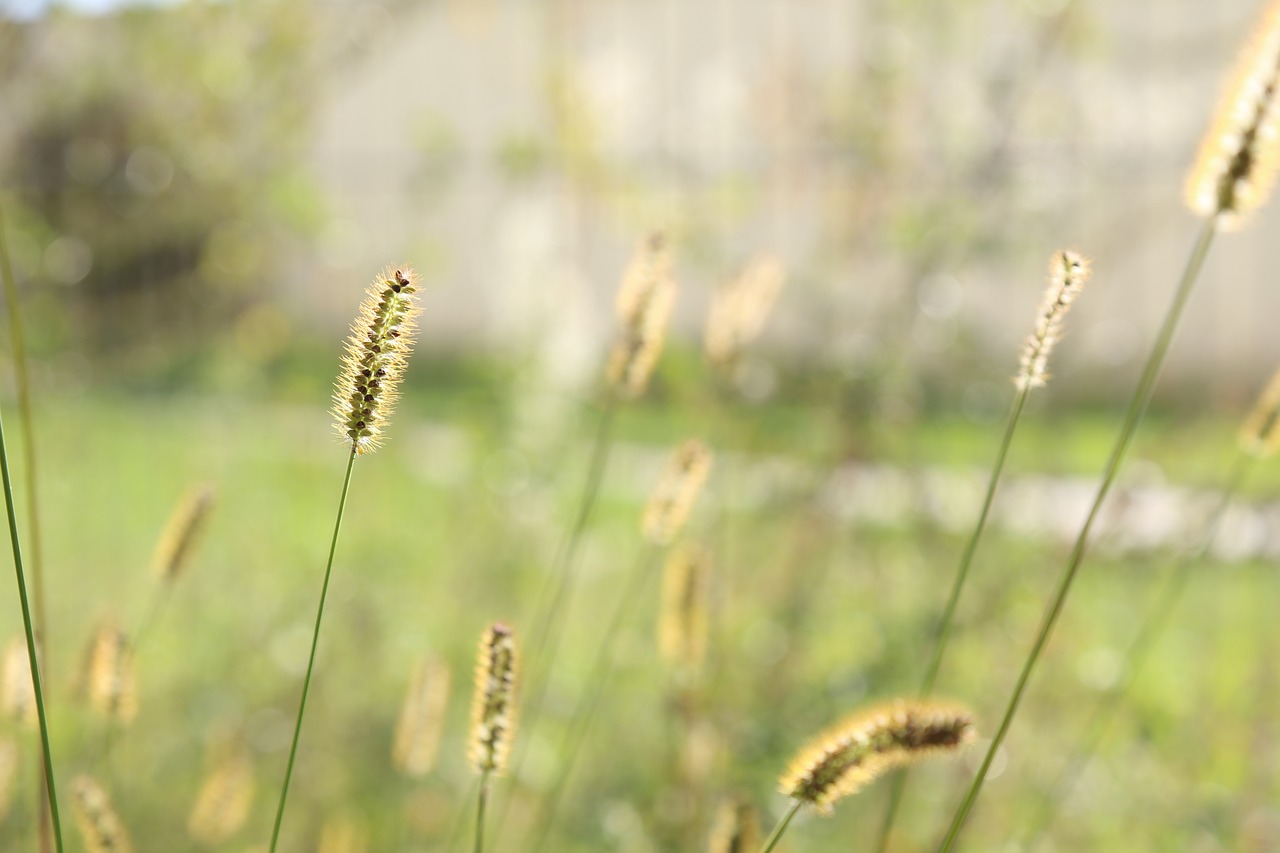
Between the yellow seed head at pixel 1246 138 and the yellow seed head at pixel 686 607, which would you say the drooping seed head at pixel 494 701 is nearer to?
the yellow seed head at pixel 686 607

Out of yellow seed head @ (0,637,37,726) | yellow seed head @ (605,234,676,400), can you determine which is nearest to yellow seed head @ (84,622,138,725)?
yellow seed head @ (0,637,37,726)

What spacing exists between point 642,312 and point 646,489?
4.69 m

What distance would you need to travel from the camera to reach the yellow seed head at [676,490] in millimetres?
1271

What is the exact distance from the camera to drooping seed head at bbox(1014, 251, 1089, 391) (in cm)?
90

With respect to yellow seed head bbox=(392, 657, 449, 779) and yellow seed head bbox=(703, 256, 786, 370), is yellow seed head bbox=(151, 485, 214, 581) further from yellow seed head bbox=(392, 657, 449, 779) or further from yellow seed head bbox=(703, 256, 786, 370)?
yellow seed head bbox=(703, 256, 786, 370)

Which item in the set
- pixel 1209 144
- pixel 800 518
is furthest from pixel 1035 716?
pixel 1209 144

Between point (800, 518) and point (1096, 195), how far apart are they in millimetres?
1592

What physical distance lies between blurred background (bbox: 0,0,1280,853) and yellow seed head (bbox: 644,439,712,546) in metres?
0.42

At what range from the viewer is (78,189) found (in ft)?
17.4

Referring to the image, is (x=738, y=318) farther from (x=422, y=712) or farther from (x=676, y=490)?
(x=422, y=712)

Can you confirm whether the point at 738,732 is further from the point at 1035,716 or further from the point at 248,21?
the point at 248,21

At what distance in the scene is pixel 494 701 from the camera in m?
0.99

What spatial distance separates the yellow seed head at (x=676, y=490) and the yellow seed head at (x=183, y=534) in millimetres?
411

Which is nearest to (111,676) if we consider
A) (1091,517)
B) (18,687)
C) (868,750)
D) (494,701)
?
(18,687)
